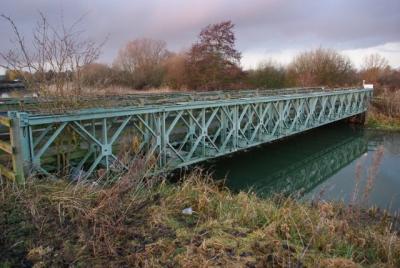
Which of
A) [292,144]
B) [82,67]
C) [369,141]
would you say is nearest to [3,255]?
[82,67]

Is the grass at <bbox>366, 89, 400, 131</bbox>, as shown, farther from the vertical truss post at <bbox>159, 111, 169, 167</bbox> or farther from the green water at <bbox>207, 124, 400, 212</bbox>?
the vertical truss post at <bbox>159, 111, 169, 167</bbox>

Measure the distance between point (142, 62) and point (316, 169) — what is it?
33.2 metres

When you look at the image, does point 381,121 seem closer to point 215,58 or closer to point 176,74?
point 215,58

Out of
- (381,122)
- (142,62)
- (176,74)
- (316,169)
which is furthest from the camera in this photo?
(142,62)

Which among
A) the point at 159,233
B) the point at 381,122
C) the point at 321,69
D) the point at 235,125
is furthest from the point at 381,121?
the point at 159,233

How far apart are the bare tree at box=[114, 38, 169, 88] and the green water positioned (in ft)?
70.1

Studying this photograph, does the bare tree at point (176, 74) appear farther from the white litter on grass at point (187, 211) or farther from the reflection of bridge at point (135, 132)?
the white litter on grass at point (187, 211)

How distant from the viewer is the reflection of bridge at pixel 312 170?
11.6 m

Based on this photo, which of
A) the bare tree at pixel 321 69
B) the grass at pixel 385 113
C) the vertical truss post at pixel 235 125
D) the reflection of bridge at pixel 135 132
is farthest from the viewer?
the bare tree at pixel 321 69

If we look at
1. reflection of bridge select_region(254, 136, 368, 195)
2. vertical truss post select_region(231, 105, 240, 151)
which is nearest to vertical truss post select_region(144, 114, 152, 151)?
reflection of bridge select_region(254, 136, 368, 195)

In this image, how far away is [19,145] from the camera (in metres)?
5.77

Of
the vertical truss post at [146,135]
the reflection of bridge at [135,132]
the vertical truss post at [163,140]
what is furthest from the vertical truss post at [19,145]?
the vertical truss post at [163,140]

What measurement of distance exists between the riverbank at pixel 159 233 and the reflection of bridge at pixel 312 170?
4.86 meters

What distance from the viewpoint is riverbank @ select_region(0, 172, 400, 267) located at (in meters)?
3.38
